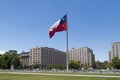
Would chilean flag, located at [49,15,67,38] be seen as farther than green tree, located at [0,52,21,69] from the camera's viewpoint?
No

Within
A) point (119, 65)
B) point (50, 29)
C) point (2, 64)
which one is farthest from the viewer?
point (2, 64)

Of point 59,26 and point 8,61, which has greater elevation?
point 59,26

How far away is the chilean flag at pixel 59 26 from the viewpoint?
4819 cm

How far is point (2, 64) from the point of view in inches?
6713

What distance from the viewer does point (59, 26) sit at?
162 ft

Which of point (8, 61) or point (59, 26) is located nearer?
point (59, 26)

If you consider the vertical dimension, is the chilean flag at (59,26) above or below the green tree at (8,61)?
above

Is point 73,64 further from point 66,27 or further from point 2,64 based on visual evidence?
point 66,27

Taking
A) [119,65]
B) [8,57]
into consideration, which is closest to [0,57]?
[8,57]

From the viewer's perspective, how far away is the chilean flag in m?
48.2

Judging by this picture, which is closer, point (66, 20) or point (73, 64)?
point (66, 20)

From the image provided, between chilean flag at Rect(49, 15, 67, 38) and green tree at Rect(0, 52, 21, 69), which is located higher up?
chilean flag at Rect(49, 15, 67, 38)

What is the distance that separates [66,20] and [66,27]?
4.83 ft

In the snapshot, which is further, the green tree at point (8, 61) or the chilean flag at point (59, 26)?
the green tree at point (8, 61)
